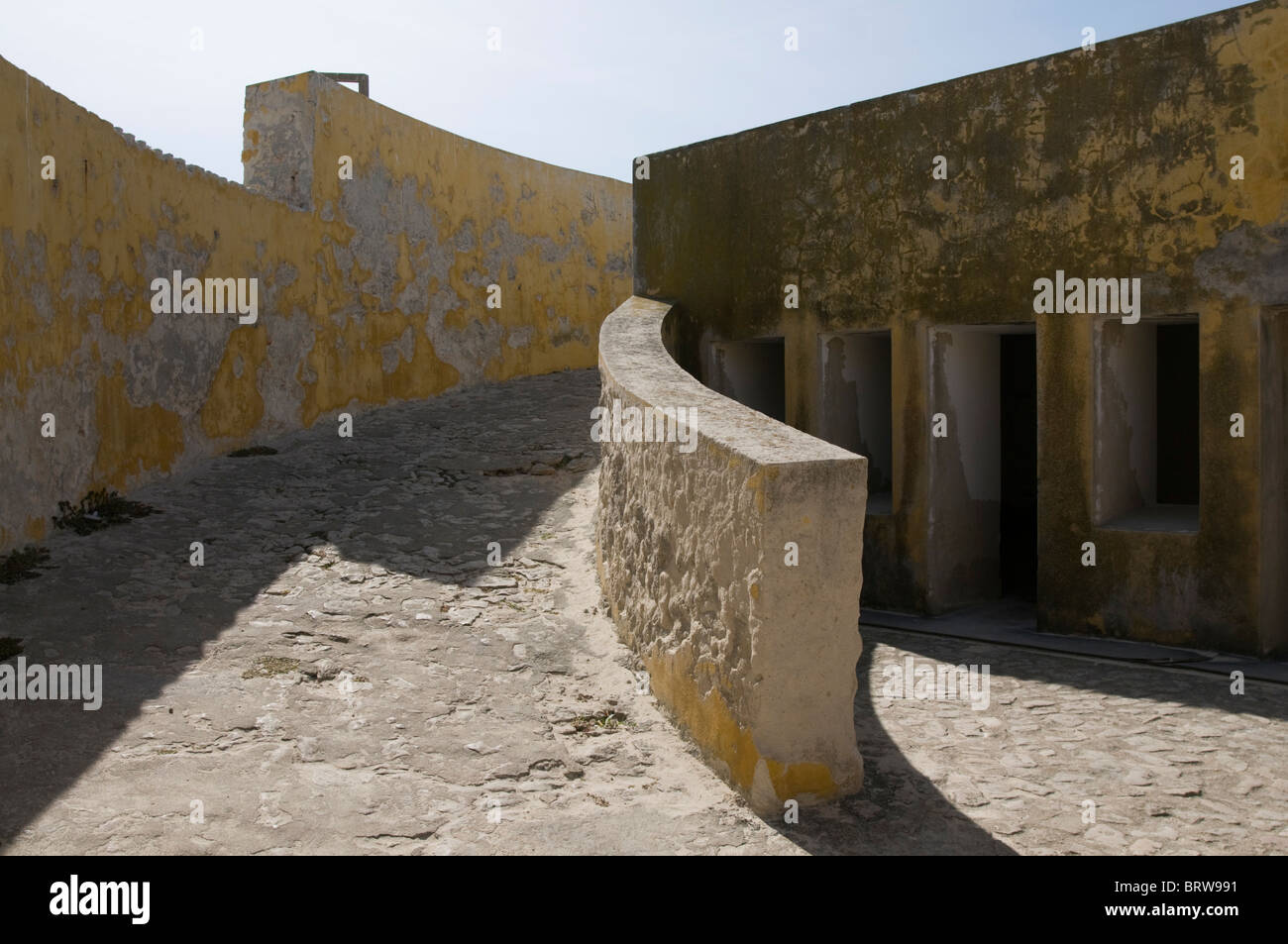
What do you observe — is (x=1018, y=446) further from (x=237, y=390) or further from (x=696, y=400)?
(x=237, y=390)

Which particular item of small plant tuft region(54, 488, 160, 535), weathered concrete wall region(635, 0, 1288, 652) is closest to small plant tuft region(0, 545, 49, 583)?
small plant tuft region(54, 488, 160, 535)

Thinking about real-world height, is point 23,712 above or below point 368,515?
below

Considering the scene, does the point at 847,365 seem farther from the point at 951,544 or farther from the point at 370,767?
the point at 370,767

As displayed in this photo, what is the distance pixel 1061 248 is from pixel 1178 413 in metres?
2.08

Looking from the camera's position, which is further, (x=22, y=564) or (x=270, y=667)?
(x=22, y=564)

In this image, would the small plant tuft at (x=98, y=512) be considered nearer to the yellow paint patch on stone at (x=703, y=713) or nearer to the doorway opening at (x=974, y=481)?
the yellow paint patch on stone at (x=703, y=713)

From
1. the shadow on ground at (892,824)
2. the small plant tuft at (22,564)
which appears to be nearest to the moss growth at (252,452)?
the small plant tuft at (22,564)

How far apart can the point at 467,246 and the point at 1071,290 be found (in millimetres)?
8159

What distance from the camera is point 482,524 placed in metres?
7.48

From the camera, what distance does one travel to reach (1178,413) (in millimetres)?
8016

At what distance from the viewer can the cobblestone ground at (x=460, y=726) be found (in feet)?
12.3

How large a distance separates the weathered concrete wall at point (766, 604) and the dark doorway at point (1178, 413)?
4.65 m

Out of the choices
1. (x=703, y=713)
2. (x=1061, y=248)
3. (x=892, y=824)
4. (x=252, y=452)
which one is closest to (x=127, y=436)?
(x=252, y=452)
